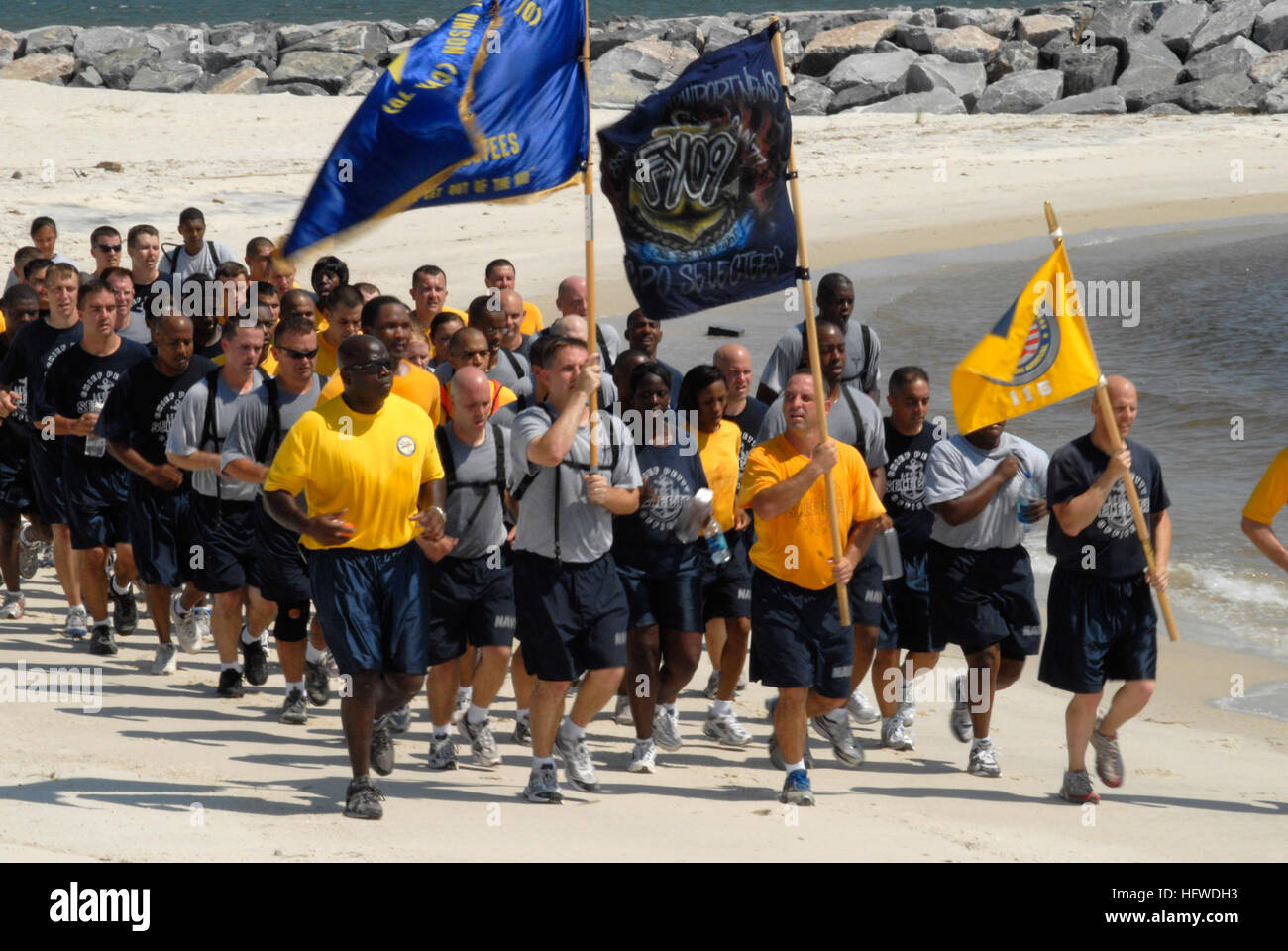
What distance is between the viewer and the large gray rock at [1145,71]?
1364 inches

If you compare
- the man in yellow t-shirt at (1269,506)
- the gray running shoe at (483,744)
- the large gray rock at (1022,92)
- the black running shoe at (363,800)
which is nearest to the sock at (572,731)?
the gray running shoe at (483,744)

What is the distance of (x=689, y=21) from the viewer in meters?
44.7

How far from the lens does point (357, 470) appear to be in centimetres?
681

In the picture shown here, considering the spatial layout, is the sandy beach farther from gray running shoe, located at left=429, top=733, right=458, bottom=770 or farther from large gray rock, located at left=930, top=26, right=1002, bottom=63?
large gray rock, located at left=930, top=26, right=1002, bottom=63

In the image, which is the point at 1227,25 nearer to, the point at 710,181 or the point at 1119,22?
the point at 1119,22

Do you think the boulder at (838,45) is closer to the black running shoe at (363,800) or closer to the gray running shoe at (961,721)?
the gray running shoe at (961,721)

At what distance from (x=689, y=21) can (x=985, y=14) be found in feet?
24.7

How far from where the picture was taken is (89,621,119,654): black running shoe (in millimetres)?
9750

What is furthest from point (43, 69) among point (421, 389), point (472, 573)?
point (472, 573)

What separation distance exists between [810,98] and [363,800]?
98.8 feet

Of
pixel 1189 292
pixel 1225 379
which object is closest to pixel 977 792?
pixel 1225 379

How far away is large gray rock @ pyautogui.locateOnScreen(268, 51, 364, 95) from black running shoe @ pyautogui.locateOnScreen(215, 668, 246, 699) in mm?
29231

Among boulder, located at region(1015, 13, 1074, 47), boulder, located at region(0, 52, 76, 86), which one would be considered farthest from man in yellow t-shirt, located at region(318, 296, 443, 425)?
boulder, located at region(1015, 13, 1074, 47)
